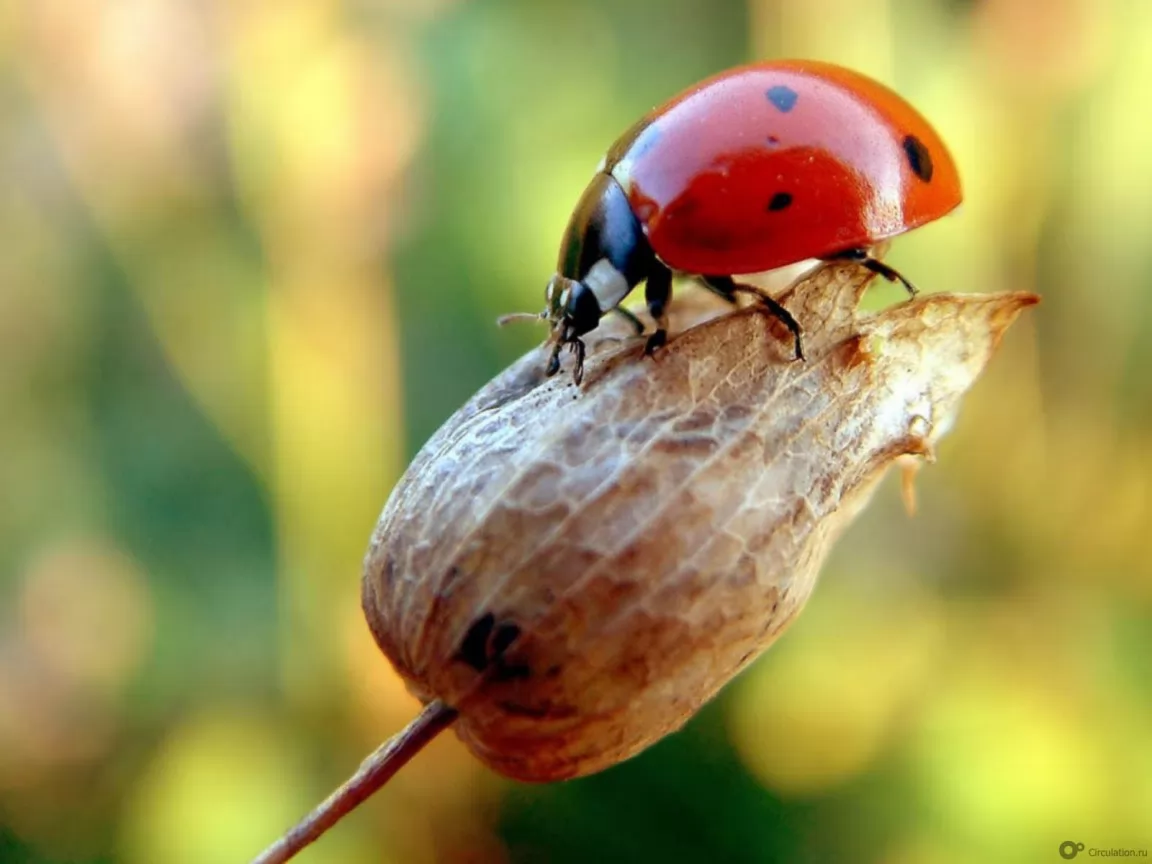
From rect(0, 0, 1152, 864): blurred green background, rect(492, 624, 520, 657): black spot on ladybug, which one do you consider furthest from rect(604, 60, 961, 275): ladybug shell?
rect(0, 0, 1152, 864): blurred green background

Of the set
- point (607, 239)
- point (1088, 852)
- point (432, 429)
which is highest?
point (607, 239)

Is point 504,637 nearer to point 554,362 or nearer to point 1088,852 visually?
point 554,362

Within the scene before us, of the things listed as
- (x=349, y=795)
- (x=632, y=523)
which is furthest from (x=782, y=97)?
(x=349, y=795)

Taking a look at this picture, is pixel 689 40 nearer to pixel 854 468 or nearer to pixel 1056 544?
pixel 1056 544

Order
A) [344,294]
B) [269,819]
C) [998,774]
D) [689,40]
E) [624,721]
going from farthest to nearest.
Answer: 1. [689,40]
2. [344,294]
3. [269,819]
4. [998,774]
5. [624,721]

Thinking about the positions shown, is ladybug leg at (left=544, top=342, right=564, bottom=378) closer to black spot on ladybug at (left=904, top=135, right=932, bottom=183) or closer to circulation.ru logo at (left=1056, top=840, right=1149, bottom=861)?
black spot on ladybug at (left=904, top=135, right=932, bottom=183)

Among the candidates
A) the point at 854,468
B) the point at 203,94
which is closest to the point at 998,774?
the point at 854,468
